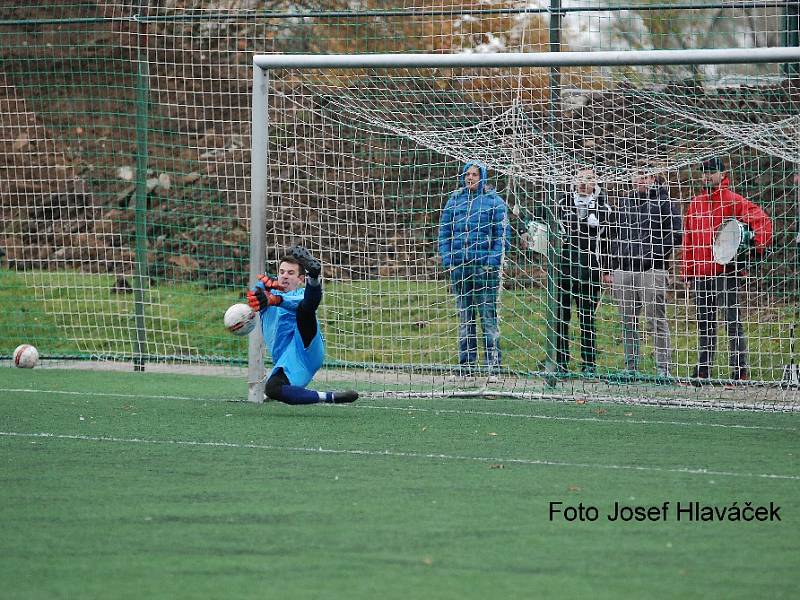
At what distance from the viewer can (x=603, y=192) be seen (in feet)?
33.7

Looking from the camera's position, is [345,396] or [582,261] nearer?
[345,396]

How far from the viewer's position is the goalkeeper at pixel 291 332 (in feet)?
28.5

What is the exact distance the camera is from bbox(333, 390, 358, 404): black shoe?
873 cm

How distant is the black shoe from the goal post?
2.50 feet

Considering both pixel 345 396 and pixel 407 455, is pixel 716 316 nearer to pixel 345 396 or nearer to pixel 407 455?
pixel 345 396

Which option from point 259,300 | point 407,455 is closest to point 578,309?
point 259,300

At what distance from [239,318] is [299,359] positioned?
53cm

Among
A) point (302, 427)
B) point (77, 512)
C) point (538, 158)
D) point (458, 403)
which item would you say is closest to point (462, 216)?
point (538, 158)

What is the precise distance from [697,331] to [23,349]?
5688 millimetres

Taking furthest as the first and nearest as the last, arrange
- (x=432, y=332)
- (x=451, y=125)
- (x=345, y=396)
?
(x=451, y=125) → (x=432, y=332) → (x=345, y=396)

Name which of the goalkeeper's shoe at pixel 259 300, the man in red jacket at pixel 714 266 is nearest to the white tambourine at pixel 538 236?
the man in red jacket at pixel 714 266

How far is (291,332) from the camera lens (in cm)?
892

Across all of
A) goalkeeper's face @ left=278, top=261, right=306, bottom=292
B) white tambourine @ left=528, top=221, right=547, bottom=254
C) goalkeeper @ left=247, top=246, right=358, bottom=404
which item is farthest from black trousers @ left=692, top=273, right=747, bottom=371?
goalkeeper's face @ left=278, top=261, right=306, bottom=292

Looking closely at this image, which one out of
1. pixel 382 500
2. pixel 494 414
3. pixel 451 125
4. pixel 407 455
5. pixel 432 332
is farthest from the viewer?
pixel 451 125
